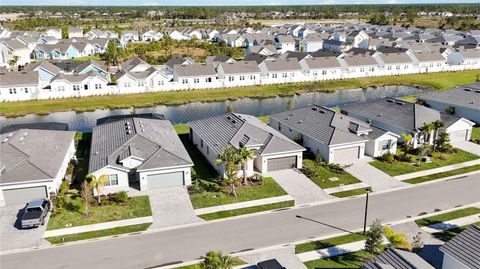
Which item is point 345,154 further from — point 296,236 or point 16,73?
point 16,73

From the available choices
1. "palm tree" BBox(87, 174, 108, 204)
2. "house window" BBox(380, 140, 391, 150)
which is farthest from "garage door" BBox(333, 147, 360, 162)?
"palm tree" BBox(87, 174, 108, 204)

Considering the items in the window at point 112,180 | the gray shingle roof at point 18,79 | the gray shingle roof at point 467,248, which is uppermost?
the gray shingle roof at point 18,79

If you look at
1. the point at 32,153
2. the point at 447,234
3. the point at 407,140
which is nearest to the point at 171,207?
the point at 32,153

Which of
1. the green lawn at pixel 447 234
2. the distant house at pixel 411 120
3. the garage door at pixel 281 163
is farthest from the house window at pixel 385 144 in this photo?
the green lawn at pixel 447 234

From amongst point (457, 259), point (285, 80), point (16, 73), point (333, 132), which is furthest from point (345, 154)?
point (16, 73)

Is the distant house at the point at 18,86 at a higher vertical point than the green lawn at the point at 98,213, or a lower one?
higher

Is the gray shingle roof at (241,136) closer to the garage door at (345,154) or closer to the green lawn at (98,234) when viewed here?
the garage door at (345,154)

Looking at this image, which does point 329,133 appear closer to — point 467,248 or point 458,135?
point 458,135
